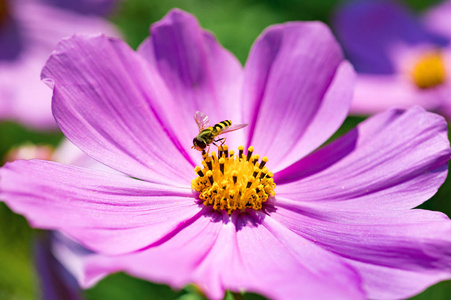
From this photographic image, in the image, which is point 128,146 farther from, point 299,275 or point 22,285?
point 22,285

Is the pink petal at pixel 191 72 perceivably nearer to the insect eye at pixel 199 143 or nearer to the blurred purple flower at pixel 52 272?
the insect eye at pixel 199 143

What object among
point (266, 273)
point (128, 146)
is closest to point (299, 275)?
point (266, 273)

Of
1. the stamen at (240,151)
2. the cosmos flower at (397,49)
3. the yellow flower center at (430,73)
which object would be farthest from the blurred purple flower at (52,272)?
the yellow flower center at (430,73)

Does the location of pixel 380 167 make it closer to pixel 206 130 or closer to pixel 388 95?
pixel 206 130

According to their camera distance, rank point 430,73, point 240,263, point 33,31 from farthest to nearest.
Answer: point 33,31 < point 430,73 < point 240,263

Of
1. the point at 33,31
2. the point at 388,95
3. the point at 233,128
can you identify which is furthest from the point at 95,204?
the point at 33,31

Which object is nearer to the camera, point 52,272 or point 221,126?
point 221,126

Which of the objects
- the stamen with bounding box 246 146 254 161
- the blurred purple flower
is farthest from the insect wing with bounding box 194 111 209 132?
the blurred purple flower
